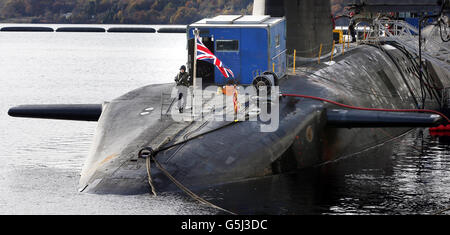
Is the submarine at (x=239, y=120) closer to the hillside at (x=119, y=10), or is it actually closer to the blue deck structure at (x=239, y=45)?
the blue deck structure at (x=239, y=45)

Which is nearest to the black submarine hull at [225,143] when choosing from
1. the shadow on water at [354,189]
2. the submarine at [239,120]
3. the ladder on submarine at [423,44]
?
the submarine at [239,120]

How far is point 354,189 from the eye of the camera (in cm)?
2278

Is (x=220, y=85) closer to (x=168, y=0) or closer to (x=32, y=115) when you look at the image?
(x=32, y=115)

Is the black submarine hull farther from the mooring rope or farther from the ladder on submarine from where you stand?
the ladder on submarine

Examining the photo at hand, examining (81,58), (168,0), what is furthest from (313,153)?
(168,0)

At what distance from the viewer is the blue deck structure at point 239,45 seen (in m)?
25.9

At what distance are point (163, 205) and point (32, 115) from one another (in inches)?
362

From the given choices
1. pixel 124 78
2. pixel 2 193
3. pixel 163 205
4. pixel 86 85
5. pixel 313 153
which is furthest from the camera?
pixel 124 78

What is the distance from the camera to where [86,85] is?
65000 mm

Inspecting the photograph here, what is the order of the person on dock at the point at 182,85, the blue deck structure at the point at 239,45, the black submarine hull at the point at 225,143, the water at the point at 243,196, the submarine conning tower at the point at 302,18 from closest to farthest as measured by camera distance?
1. the water at the point at 243,196
2. the black submarine hull at the point at 225,143
3. the person on dock at the point at 182,85
4. the blue deck structure at the point at 239,45
5. the submarine conning tower at the point at 302,18

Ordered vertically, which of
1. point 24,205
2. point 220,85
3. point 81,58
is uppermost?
point 220,85

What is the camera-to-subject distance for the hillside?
15112 centimetres

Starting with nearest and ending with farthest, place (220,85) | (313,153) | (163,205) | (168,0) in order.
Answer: (163,205) < (313,153) < (220,85) < (168,0)

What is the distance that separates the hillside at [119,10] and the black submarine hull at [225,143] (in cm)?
11030
